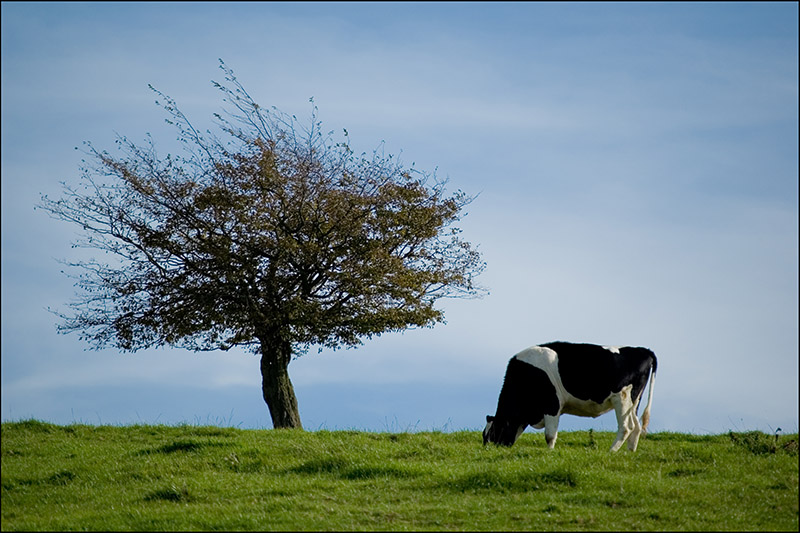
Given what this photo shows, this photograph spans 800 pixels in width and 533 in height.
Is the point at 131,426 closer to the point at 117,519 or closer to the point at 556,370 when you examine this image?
the point at 117,519

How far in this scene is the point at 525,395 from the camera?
2086cm

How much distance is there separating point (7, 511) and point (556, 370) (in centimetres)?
1217

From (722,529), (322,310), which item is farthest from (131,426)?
(722,529)

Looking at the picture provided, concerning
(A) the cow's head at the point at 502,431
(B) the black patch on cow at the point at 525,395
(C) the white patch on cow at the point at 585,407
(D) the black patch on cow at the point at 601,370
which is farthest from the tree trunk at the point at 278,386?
(D) the black patch on cow at the point at 601,370

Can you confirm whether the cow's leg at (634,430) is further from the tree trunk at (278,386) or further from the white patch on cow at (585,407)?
the tree trunk at (278,386)

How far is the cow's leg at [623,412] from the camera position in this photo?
64.8 ft

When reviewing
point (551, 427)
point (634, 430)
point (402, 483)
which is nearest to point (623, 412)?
point (634, 430)

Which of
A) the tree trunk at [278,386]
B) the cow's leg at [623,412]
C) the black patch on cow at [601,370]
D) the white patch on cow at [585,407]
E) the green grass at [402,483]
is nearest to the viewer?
the green grass at [402,483]

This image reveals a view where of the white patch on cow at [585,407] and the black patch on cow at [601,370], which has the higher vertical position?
the black patch on cow at [601,370]

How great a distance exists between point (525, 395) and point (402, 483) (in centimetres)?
514

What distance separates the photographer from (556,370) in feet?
66.9

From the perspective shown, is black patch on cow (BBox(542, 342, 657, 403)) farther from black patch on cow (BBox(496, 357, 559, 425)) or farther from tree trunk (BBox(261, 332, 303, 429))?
tree trunk (BBox(261, 332, 303, 429))

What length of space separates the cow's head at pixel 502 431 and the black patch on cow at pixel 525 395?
0.10 metres

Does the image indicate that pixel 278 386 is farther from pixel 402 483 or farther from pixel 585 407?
pixel 402 483
